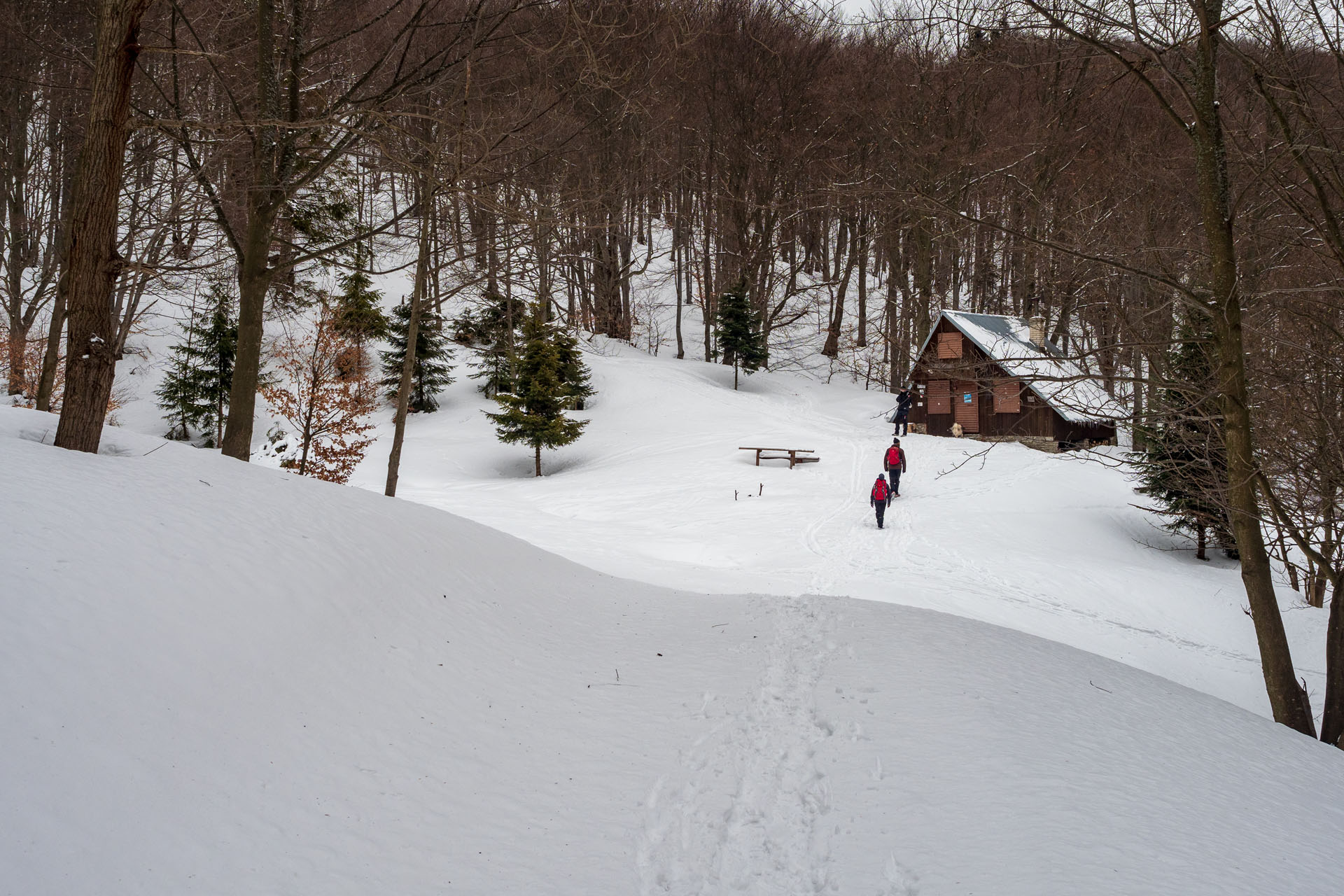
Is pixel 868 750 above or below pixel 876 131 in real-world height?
below

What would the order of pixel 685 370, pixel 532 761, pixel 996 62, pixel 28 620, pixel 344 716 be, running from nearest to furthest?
pixel 28 620, pixel 344 716, pixel 532 761, pixel 996 62, pixel 685 370

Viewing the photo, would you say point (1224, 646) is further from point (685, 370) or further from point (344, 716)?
point (685, 370)

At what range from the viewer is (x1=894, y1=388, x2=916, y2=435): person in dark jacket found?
1035 inches

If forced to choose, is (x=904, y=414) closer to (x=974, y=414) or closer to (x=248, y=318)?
(x=974, y=414)

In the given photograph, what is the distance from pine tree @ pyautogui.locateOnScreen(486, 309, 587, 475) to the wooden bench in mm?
6216

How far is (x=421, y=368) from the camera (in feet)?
97.6

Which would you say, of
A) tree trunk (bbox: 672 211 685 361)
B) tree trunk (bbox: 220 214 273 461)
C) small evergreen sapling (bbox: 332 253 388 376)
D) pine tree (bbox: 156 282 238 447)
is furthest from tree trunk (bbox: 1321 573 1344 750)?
tree trunk (bbox: 672 211 685 361)

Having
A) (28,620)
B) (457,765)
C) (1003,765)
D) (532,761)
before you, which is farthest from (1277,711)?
(28,620)

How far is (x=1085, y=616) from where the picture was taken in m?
12.5

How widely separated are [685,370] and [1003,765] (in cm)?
3020

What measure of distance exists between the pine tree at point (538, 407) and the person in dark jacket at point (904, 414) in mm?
11370

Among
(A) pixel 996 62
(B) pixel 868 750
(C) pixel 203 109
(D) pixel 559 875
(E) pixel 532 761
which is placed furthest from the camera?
(C) pixel 203 109

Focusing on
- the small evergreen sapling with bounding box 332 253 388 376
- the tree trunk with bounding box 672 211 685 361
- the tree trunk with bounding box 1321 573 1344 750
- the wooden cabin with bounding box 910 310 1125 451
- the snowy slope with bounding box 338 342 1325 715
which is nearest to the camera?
the tree trunk with bounding box 1321 573 1344 750

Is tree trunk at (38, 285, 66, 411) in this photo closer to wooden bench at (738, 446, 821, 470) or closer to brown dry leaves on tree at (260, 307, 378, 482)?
brown dry leaves on tree at (260, 307, 378, 482)
